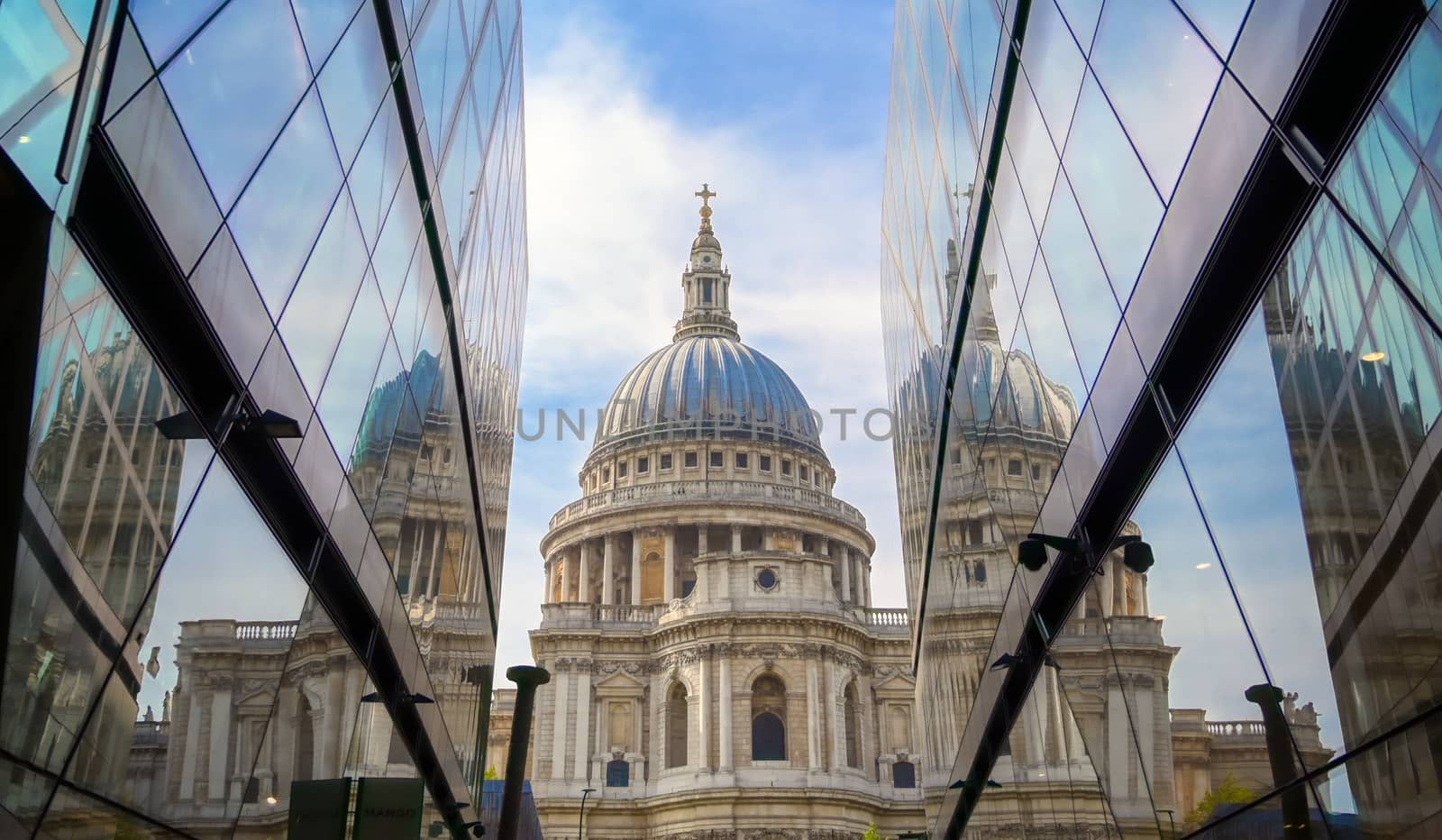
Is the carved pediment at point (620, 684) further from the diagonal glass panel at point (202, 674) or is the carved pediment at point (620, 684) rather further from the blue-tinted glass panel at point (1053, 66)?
the blue-tinted glass panel at point (1053, 66)

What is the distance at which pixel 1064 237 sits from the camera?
11.4 metres

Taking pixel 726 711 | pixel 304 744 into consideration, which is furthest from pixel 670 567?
pixel 304 744

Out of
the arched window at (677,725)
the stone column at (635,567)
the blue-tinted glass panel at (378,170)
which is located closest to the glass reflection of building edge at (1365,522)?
the blue-tinted glass panel at (378,170)

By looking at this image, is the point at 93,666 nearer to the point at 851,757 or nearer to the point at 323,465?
the point at 323,465

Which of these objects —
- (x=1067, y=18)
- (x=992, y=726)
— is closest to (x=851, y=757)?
(x=992, y=726)

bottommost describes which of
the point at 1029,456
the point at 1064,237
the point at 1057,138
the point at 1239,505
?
the point at 1239,505

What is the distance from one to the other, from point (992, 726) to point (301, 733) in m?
10.4

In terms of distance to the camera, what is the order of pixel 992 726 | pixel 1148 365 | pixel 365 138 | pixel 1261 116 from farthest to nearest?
pixel 992 726 < pixel 365 138 < pixel 1148 365 < pixel 1261 116

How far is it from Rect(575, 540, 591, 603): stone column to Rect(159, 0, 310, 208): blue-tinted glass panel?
78.7 meters

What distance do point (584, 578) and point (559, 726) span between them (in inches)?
780

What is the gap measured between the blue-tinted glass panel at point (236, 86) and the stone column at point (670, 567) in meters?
75.2

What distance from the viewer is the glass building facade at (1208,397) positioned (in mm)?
6020

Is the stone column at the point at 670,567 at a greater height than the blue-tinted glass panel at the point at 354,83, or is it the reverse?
the stone column at the point at 670,567

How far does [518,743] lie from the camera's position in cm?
2386
